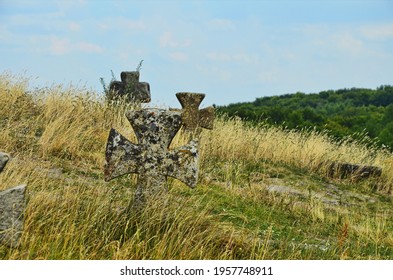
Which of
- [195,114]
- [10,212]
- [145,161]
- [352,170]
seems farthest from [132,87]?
[10,212]

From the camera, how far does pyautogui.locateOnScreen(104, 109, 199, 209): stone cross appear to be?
7.53 m

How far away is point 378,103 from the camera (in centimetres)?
6012

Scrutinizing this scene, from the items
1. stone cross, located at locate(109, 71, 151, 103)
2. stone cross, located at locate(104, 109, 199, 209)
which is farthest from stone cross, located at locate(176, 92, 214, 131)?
stone cross, located at locate(104, 109, 199, 209)

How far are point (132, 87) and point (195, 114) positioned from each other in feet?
12.3

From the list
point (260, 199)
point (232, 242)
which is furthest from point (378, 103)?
point (232, 242)

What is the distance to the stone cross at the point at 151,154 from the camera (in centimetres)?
753

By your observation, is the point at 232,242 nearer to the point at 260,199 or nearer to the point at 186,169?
the point at 186,169

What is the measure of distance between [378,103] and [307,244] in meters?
54.8

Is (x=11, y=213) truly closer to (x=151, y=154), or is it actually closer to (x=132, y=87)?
(x=151, y=154)

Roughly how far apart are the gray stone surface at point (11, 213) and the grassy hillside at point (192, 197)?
11 centimetres

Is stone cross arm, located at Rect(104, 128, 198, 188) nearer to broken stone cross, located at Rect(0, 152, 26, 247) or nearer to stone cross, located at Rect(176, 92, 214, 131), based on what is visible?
broken stone cross, located at Rect(0, 152, 26, 247)

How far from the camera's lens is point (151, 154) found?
7.57 m

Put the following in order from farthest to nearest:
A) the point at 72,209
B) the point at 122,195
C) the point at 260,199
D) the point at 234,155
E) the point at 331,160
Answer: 1. the point at 331,160
2. the point at 234,155
3. the point at 260,199
4. the point at 122,195
5. the point at 72,209

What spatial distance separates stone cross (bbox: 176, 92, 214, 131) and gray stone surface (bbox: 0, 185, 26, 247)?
8.46 meters
